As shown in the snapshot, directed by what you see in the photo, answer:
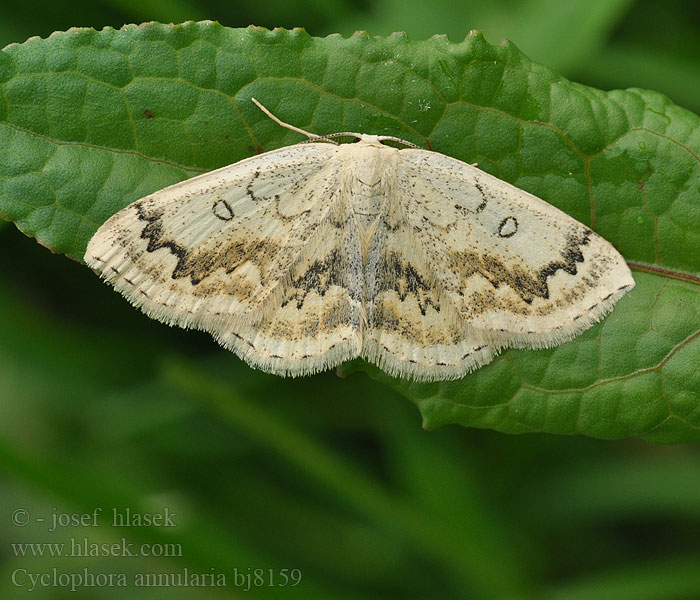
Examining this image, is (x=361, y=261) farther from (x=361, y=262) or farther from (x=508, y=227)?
(x=508, y=227)

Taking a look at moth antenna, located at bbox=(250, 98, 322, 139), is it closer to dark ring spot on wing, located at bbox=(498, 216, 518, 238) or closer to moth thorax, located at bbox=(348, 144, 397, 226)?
moth thorax, located at bbox=(348, 144, 397, 226)

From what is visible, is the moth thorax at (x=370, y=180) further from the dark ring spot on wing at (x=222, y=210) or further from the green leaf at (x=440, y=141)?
the dark ring spot on wing at (x=222, y=210)

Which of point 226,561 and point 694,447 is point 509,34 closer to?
point 694,447

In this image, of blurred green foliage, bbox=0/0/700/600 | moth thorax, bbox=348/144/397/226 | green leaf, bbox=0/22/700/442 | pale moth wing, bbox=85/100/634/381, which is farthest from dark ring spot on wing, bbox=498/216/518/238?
blurred green foliage, bbox=0/0/700/600

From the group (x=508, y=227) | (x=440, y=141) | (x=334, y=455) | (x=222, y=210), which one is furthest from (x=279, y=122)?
(x=334, y=455)

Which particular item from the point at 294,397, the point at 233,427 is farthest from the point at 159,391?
the point at 294,397
